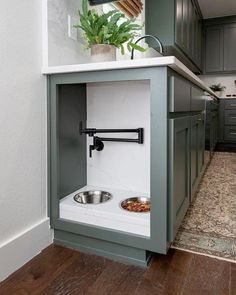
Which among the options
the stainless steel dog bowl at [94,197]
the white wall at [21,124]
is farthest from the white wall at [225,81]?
the white wall at [21,124]

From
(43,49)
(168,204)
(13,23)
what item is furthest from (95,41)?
(168,204)

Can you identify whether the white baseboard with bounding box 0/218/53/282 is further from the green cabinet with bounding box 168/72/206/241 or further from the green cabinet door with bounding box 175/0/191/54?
the green cabinet door with bounding box 175/0/191/54

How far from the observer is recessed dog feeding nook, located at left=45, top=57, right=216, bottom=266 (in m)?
1.07

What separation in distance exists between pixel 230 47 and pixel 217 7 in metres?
0.75

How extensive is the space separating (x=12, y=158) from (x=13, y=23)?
1.82ft

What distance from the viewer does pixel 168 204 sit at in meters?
1.10

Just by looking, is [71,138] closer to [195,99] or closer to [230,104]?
[195,99]

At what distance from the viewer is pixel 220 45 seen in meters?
4.71

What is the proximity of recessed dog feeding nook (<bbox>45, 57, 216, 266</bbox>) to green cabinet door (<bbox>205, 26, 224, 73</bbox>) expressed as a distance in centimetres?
375

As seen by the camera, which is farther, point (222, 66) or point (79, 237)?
point (222, 66)

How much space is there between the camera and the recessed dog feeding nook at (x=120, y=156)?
1.07 meters

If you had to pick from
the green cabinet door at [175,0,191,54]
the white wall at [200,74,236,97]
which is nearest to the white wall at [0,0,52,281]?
the green cabinet door at [175,0,191,54]

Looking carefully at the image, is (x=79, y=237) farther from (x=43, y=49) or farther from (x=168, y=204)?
(x=43, y=49)

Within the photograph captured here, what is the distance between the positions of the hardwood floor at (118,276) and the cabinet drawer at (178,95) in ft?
2.21
